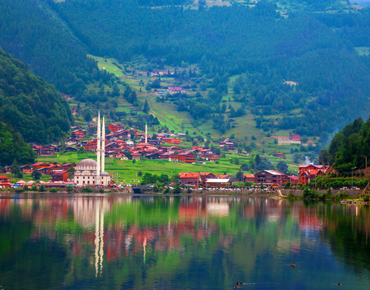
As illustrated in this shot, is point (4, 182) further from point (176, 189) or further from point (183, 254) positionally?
point (183, 254)

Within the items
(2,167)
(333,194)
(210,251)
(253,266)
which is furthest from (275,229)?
(2,167)

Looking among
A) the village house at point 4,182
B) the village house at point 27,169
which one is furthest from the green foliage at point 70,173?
the village house at point 4,182

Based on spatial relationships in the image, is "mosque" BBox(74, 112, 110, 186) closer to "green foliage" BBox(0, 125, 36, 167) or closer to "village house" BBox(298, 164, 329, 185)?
"green foliage" BBox(0, 125, 36, 167)

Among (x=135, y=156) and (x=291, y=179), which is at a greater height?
(x=135, y=156)

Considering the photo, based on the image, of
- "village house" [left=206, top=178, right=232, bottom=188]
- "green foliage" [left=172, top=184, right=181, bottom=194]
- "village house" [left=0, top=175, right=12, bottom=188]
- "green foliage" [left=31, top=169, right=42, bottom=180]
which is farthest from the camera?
"village house" [left=206, top=178, right=232, bottom=188]

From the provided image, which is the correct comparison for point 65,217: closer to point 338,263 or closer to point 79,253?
point 79,253

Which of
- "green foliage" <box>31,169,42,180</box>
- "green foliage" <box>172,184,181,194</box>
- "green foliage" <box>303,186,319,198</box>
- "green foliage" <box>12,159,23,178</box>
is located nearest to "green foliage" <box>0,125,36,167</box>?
"green foliage" <box>12,159,23,178</box>

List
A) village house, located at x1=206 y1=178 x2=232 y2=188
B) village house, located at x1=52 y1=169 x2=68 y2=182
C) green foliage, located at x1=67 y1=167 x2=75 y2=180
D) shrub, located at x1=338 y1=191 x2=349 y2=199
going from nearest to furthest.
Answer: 1. shrub, located at x1=338 y1=191 x2=349 y2=199
2. village house, located at x1=52 y1=169 x2=68 y2=182
3. green foliage, located at x1=67 y1=167 x2=75 y2=180
4. village house, located at x1=206 y1=178 x2=232 y2=188

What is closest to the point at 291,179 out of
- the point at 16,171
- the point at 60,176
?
the point at 60,176
